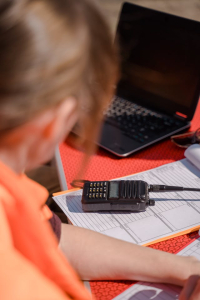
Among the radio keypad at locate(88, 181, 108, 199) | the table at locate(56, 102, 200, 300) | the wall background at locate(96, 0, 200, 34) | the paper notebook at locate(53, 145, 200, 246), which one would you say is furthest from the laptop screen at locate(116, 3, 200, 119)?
the wall background at locate(96, 0, 200, 34)

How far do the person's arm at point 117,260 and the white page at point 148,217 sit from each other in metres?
0.04

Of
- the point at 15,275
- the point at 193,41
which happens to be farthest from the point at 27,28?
the point at 193,41

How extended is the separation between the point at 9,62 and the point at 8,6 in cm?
9

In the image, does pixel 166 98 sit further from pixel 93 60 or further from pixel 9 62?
pixel 9 62

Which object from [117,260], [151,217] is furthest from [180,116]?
[117,260]

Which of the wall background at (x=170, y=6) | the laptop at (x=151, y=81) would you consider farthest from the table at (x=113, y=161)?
the wall background at (x=170, y=6)

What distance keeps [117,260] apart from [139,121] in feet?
1.87

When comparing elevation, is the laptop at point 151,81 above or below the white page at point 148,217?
above

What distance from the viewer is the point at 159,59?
121 cm

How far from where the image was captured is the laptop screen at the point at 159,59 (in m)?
1.13

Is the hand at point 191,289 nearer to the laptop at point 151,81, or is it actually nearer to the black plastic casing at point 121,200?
the black plastic casing at point 121,200

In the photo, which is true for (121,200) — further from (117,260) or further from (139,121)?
(139,121)

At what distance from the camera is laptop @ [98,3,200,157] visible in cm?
111

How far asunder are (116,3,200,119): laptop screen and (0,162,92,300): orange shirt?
0.74 metres
